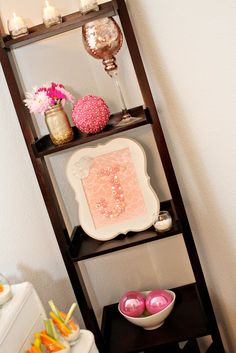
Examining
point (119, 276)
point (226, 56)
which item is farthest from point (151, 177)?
point (226, 56)

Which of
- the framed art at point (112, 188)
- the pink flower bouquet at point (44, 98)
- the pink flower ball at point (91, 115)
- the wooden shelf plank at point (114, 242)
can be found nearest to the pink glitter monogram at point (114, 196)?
the framed art at point (112, 188)

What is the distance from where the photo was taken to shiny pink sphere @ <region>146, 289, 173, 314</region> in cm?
197

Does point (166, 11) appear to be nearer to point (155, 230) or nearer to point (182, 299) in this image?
point (155, 230)

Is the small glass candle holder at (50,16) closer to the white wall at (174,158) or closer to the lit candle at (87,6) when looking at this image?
the lit candle at (87,6)

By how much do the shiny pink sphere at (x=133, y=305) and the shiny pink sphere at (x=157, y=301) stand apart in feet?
0.09

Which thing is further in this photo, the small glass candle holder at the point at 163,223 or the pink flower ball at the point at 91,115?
the small glass candle holder at the point at 163,223

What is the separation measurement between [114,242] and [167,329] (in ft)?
1.44

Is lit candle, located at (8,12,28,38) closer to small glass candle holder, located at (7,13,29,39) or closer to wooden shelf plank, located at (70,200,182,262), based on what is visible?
small glass candle holder, located at (7,13,29,39)

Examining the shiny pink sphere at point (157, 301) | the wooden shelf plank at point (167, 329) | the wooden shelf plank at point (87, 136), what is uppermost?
the wooden shelf plank at point (87, 136)

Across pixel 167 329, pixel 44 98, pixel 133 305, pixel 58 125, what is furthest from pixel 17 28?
pixel 167 329

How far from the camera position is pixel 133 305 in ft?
6.55

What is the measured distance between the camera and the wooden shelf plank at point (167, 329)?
1.91m

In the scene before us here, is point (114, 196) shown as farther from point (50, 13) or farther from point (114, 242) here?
point (50, 13)

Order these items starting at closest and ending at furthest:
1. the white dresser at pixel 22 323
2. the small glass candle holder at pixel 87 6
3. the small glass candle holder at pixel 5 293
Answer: the white dresser at pixel 22 323, the small glass candle holder at pixel 5 293, the small glass candle holder at pixel 87 6
